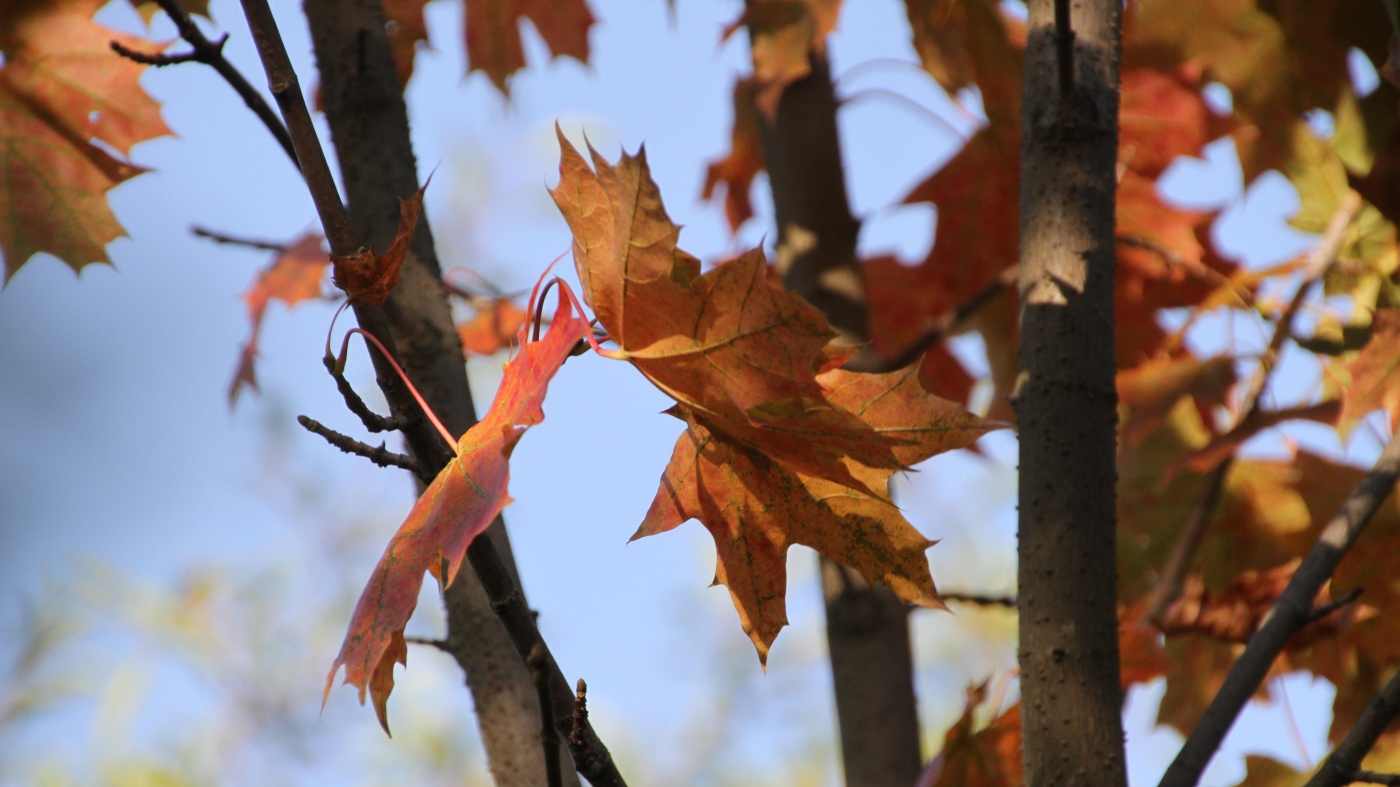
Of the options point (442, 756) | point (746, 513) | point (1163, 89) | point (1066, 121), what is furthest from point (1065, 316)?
point (442, 756)

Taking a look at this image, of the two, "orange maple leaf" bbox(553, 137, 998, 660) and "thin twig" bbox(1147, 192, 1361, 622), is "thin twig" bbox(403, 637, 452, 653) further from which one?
"thin twig" bbox(1147, 192, 1361, 622)

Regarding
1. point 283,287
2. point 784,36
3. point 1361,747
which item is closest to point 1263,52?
point 784,36

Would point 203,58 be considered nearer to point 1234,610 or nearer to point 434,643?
point 434,643

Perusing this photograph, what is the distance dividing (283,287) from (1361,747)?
65.8 inches

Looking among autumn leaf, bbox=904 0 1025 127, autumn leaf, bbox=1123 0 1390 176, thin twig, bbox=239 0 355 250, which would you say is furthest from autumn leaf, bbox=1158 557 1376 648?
thin twig, bbox=239 0 355 250

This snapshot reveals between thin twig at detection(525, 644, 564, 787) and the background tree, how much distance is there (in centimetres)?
8

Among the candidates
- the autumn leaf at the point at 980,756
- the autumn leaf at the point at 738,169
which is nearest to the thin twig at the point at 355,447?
the autumn leaf at the point at 980,756

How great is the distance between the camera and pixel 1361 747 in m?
0.83

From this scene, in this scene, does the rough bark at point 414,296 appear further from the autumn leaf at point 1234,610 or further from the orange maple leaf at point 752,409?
the autumn leaf at point 1234,610

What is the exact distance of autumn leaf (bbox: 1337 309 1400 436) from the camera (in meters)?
1.37

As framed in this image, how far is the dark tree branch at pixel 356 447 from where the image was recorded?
0.71 m

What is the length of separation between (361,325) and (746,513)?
321 millimetres

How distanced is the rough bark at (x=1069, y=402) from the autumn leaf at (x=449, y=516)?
0.49 meters

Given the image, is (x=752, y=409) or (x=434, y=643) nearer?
(x=752, y=409)
